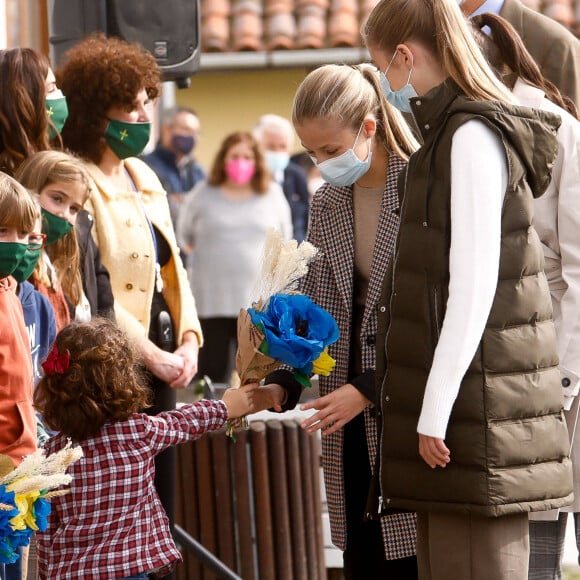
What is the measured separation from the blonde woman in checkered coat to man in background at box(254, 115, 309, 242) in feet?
22.3

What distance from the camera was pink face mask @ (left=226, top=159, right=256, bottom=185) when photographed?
9.86 m

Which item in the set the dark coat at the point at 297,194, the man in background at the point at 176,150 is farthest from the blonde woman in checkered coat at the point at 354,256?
the man in background at the point at 176,150

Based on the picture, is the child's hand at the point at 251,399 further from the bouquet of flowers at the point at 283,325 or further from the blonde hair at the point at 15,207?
the blonde hair at the point at 15,207

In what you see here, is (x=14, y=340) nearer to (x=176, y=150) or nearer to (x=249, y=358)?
(x=249, y=358)

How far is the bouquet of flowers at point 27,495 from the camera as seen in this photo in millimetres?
3275

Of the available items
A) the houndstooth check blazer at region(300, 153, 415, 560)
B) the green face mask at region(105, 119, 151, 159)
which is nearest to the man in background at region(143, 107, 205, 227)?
the green face mask at region(105, 119, 151, 159)

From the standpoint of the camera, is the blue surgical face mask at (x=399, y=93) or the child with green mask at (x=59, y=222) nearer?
the blue surgical face mask at (x=399, y=93)

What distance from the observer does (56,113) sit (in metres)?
4.70

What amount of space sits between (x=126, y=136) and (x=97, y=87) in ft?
0.67

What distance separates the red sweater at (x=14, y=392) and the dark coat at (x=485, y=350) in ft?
3.33

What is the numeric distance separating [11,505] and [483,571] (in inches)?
44.6

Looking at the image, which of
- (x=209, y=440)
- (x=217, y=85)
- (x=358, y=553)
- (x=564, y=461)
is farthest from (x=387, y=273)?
(x=217, y=85)

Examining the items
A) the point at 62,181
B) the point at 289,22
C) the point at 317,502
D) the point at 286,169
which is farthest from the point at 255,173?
the point at 289,22

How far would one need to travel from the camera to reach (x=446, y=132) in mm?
3377
